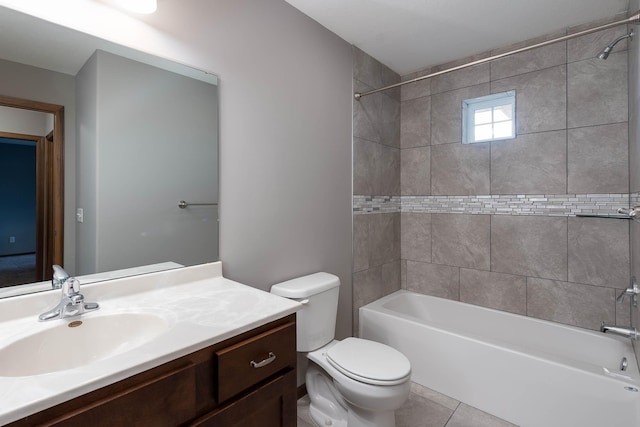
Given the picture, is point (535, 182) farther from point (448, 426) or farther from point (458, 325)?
point (448, 426)

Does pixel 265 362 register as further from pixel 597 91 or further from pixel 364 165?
pixel 597 91

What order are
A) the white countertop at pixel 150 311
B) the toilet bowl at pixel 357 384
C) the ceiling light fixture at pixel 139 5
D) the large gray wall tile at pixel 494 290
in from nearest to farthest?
the white countertop at pixel 150 311 < the ceiling light fixture at pixel 139 5 < the toilet bowl at pixel 357 384 < the large gray wall tile at pixel 494 290

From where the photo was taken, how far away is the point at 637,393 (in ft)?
4.70

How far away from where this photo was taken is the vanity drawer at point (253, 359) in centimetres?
91

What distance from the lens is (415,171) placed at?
285cm

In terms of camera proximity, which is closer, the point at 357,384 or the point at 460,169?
the point at 357,384

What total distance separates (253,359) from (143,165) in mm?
930

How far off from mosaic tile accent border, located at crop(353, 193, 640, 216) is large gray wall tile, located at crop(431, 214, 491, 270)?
0.07 m

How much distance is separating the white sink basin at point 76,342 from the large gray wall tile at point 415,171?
2346 millimetres

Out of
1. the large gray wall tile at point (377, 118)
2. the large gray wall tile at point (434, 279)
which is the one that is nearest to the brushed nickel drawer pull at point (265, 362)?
the large gray wall tile at point (377, 118)

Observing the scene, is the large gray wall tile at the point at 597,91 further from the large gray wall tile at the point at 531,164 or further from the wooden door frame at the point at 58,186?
the wooden door frame at the point at 58,186

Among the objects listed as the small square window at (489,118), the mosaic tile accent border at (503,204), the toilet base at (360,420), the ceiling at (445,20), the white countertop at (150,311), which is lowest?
the toilet base at (360,420)

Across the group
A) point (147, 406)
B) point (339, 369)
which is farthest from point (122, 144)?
point (339, 369)

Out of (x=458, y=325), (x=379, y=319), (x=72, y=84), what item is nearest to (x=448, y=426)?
(x=379, y=319)
